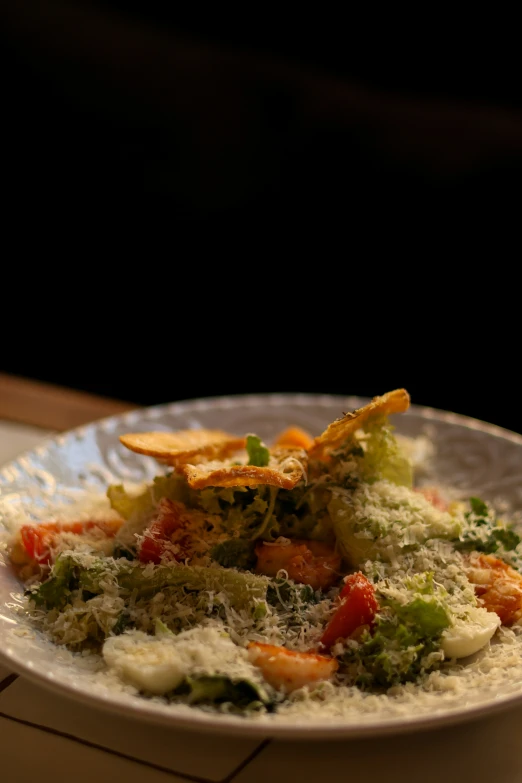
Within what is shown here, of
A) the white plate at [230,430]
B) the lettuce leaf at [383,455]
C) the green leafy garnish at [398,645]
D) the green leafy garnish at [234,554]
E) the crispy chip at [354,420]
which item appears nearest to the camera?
the white plate at [230,430]

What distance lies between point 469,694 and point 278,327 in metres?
3.94

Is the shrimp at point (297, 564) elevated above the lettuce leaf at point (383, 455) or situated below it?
below

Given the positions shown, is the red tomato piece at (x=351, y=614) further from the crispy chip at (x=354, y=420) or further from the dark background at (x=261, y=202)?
the dark background at (x=261, y=202)

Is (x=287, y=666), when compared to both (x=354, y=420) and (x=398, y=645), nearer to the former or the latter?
(x=398, y=645)

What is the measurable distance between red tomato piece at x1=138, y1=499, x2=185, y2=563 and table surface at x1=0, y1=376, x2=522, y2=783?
0.37 m

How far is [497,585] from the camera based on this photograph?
2039mm

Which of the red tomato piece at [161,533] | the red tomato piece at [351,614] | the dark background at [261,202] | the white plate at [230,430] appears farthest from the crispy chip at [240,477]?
the dark background at [261,202]

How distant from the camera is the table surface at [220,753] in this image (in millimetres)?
1565

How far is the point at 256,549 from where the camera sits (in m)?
2.05

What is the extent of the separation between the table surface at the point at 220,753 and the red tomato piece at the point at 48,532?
436mm

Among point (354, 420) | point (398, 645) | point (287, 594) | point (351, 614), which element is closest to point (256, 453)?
point (354, 420)

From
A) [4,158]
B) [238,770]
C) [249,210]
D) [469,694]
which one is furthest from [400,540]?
[4,158]

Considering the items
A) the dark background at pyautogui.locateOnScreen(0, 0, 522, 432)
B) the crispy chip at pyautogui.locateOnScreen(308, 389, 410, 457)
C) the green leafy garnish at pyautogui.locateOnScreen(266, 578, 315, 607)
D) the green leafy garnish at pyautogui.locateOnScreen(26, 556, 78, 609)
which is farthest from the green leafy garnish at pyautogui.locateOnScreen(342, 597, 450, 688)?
the dark background at pyautogui.locateOnScreen(0, 0, 522, 432)

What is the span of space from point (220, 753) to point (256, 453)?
77cm
